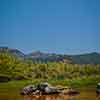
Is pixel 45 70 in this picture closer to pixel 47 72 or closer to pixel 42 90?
pixel 47 72

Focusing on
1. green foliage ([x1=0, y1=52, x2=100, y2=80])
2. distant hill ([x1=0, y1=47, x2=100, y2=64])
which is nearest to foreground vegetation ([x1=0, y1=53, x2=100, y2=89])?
green foliage ([x1=0, y1=52, x2=100, y2=80])

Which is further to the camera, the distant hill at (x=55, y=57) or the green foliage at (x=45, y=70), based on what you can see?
the green foliage at (x=45, y=70)

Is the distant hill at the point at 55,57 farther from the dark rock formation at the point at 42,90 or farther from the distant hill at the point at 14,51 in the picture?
the dark rock formation at the point at 42,90

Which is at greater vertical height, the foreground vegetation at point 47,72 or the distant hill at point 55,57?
the distant hill at point 55,57

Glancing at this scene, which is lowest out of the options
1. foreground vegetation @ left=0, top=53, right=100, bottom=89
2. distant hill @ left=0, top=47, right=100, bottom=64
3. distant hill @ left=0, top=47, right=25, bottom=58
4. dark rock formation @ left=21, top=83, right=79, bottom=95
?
dark rock formation @ left=21, top=83, right=79, bottom=95

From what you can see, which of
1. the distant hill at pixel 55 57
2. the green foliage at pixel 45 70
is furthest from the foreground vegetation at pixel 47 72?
the distant hill at pixel 55 57

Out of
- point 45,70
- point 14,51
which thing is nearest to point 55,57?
point 45,70

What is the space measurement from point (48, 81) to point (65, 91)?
2.08 ft

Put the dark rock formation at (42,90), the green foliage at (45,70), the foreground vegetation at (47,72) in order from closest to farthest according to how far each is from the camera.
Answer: the dark rock formation at (42,90)
the foreground vegetation at (47,72)
the green foliage at (45,70)

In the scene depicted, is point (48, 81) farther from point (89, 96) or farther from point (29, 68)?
point (89, 96)

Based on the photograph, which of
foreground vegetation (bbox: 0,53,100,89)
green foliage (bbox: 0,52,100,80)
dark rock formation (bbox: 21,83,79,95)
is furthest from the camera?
green foliage (bbox: 0,52,100,80)

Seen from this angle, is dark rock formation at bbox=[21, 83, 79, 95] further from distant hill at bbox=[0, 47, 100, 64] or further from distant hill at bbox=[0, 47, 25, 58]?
distant hill at bbox=[0, 47, 25, 58]

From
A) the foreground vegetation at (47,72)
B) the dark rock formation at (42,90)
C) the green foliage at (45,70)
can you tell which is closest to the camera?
the dark rock formation at (42,90)

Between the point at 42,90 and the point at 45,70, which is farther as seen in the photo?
the point at 45,70
